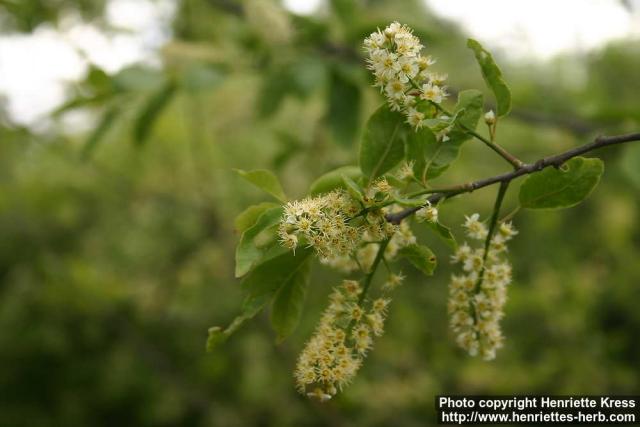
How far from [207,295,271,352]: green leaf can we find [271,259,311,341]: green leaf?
0.15 ft

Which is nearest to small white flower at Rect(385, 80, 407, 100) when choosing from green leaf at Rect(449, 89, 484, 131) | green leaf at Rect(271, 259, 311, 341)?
green leaf at Rect(449, 89, 484, 131)

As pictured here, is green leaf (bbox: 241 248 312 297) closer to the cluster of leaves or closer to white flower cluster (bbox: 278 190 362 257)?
the cluster of leaves

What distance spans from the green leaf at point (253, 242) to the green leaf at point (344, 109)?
1.41m

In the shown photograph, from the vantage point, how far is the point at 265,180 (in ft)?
3.70

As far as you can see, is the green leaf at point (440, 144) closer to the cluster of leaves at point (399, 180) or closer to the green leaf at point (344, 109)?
the cluster of leaves at point (399, 180)

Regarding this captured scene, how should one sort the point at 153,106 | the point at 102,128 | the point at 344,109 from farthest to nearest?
1. the point at 344,109
2. the point at 153,106
3. the point at 102,128

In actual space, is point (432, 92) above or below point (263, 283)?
above

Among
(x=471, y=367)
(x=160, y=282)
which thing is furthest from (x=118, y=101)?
(x=471, y=367)

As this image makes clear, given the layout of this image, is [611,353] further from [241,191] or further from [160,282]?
[160,282]

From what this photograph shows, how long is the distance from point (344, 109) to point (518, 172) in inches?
59.1

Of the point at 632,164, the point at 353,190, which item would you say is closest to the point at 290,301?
the point at 353,190

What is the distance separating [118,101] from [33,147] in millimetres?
3040

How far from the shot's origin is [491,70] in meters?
1.09

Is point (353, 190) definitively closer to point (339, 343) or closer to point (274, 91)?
point (339, 343)
